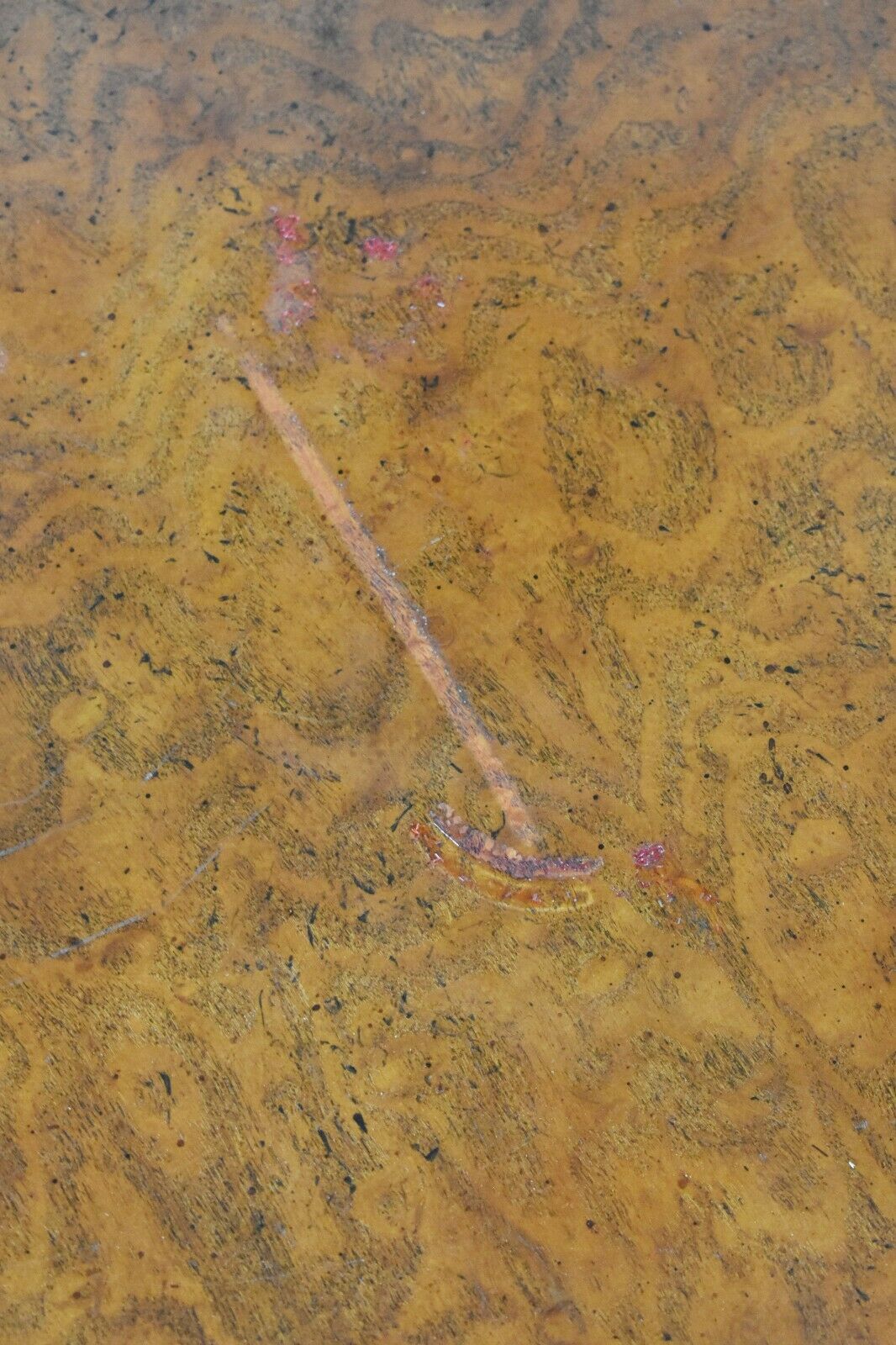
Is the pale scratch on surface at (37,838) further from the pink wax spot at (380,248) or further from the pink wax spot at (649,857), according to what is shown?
the pink wax spot at (380,248)

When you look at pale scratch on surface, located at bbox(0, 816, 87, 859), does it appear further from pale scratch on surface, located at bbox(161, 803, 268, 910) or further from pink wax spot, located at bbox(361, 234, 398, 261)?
pink wax spot, located at bbox(361, 234, 398, 261)

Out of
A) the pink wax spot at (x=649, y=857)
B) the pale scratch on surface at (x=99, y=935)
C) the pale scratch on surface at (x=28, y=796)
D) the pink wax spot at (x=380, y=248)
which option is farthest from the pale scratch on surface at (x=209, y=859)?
the pink wax spot at (x=380, y=248)

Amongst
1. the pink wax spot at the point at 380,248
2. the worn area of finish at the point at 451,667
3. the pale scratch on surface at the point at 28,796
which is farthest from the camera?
the pink wax spot at the point at 380,248

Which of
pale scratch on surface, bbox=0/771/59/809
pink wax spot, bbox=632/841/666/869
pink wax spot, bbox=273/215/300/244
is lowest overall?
pink wax spot, bbox=632/841/666/869

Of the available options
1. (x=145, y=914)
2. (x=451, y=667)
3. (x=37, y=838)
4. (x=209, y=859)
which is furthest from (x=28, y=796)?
(x=451, y=667)

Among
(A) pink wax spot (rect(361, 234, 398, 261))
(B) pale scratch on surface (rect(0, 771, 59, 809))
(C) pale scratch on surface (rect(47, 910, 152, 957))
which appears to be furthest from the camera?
(A) pink wax spot (rect(361, 234, 398, 261))

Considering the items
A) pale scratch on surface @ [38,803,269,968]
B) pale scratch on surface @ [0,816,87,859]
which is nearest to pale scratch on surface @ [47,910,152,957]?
pale scratch on surface @ [38,803,269,968]
